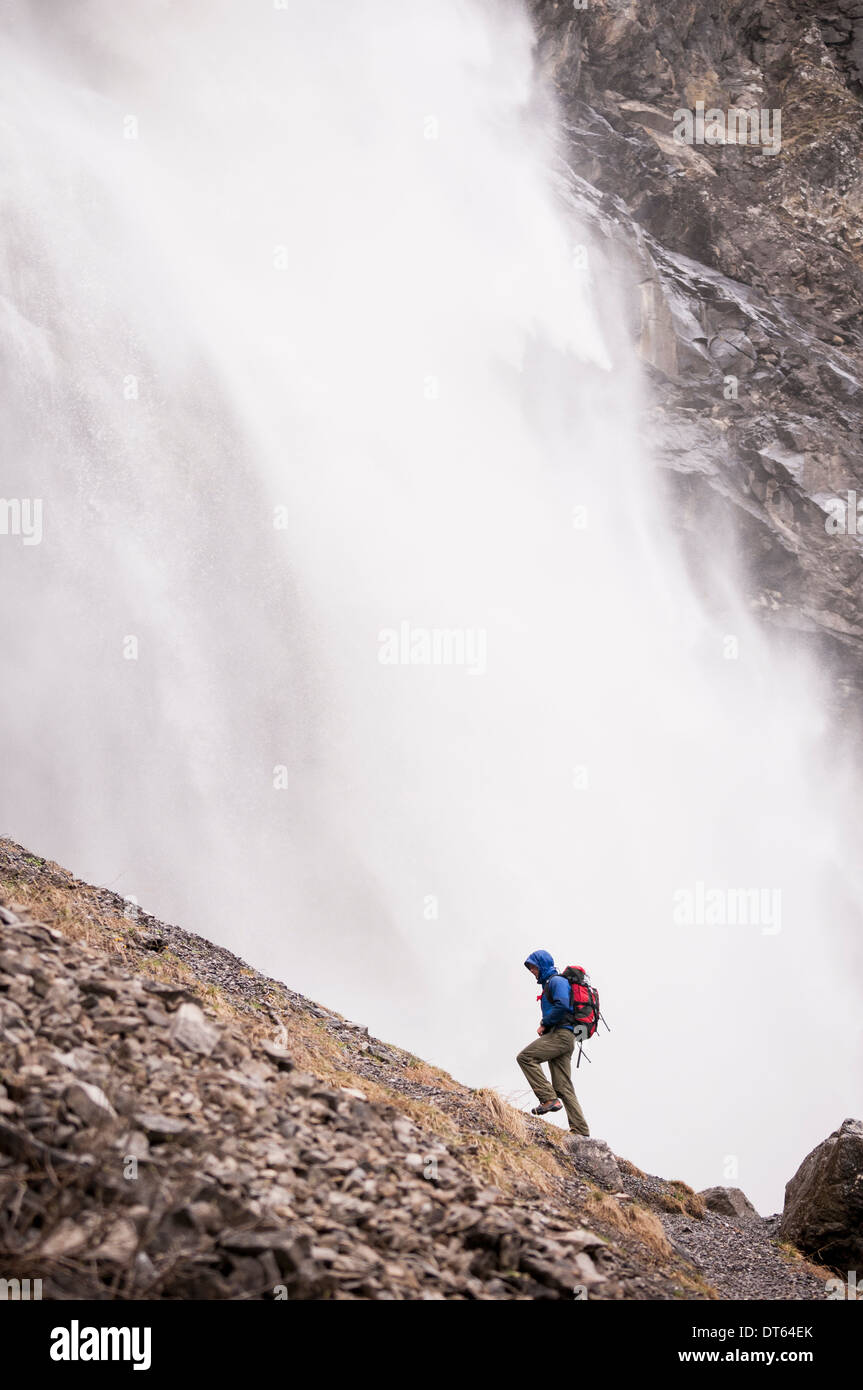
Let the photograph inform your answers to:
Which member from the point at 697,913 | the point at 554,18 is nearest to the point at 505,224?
the point at 554,18

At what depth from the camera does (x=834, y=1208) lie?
380 inches

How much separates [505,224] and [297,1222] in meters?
39.2

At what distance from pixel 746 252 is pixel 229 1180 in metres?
42.8

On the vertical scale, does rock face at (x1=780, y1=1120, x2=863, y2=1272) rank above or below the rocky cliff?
below

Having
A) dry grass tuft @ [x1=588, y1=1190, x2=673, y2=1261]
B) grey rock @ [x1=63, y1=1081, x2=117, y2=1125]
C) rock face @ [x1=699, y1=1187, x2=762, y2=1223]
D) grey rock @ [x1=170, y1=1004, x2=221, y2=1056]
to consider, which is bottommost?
rock face @ [x1=699, y1=1187, x2=762, y2=1223]

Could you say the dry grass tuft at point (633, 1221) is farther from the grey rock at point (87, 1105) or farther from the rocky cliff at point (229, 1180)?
the grey rock at point (87, 1105)

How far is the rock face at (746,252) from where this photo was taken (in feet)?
117

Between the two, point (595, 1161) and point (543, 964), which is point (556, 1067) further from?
point (595, 1161)

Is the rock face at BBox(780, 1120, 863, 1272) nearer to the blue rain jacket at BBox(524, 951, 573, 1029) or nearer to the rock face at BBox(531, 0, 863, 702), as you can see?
the blue rain jacket at BBox(524, 951, 573, 1029)

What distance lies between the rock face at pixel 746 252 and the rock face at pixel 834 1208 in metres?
28.2

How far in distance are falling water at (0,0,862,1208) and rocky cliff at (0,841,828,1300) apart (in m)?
13.0

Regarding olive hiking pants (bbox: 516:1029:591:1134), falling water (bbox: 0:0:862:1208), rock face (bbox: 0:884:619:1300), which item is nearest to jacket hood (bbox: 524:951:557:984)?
olive hiking pants (bbox: 516:1029:591:1134)

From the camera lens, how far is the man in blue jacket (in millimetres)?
9562

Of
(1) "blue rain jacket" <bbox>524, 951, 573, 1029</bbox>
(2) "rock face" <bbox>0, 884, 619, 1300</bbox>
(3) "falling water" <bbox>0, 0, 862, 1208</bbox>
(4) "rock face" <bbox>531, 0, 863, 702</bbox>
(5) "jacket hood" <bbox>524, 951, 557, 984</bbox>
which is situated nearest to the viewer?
(2) "rock face" <bbox>0, 884, 619, 1300</bbox>
